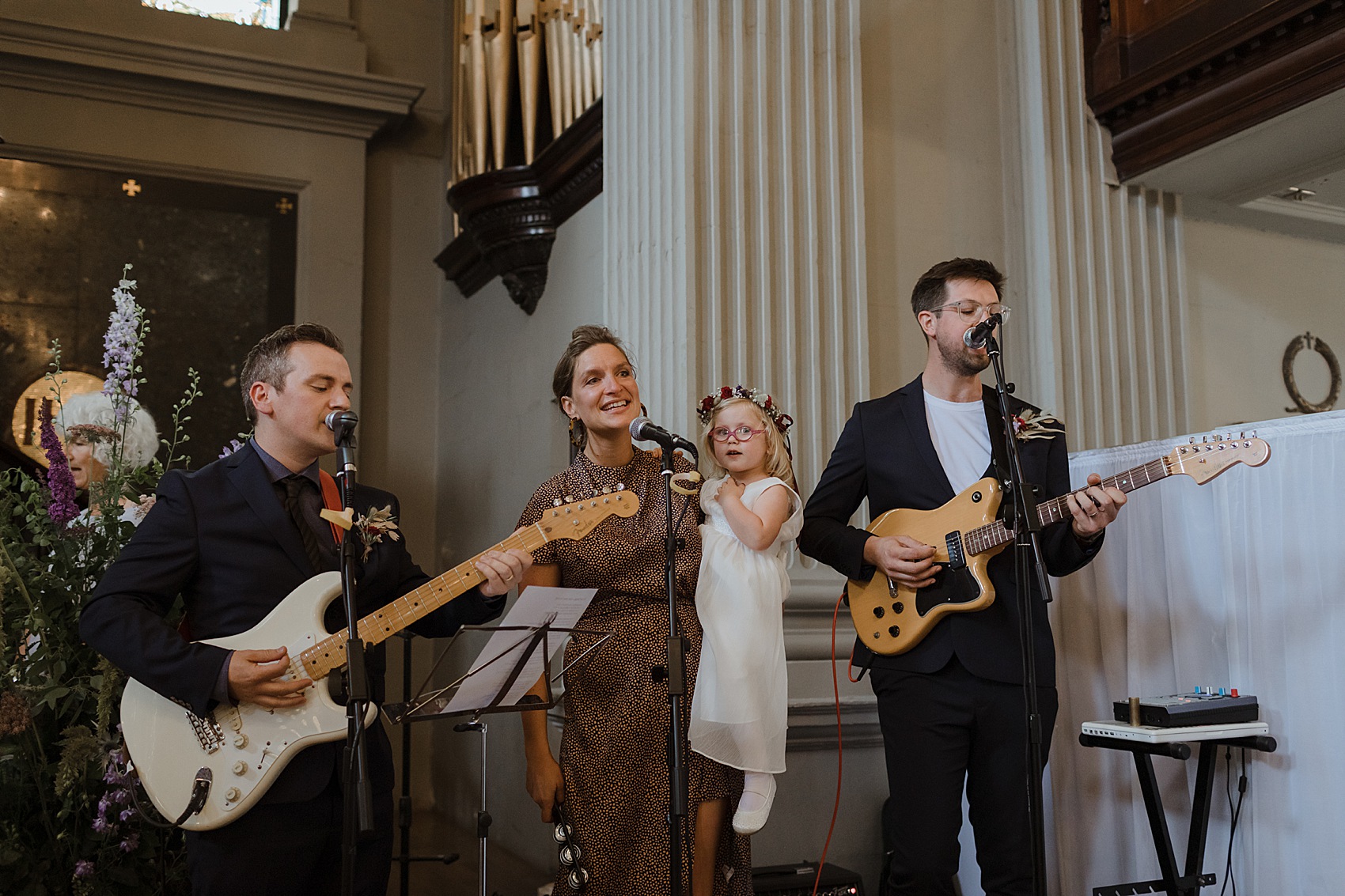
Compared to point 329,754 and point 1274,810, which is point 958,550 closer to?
point 1274,810

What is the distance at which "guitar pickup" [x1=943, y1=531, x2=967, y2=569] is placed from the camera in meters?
2.85

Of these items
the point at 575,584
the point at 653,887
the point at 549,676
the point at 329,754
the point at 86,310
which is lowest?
the point at 653,887

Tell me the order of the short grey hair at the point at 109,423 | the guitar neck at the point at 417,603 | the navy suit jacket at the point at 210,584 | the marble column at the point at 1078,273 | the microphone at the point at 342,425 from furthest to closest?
1. the marble column at the point at 1078,273
2. the short grey hair at the point at 109,423
3. the guitar neck at the point at 417,603
4. the navy suit jacket at the point at 210,584
5. the microphone at the point at 342,425

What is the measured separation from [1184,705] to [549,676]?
5.83 ft

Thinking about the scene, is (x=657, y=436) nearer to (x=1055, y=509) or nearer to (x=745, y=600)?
(x=745, y=600)

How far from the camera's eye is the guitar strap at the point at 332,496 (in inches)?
106

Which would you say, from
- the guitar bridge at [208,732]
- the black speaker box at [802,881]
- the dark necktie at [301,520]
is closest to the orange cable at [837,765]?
the black speaker box at [802,881]

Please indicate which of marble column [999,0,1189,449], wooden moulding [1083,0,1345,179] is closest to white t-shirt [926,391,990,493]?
marble column [999,0,1189,449]

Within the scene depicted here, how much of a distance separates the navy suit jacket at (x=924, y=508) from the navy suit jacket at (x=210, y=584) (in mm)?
974

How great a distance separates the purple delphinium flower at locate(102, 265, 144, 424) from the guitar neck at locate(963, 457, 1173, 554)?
2402 mm

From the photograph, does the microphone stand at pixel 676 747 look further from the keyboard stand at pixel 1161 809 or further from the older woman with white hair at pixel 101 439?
the older woman with white hair at pixel 101 439

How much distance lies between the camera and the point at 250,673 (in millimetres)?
2428

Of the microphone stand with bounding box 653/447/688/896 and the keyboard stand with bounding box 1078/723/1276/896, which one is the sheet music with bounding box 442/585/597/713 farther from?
the keyboard stand with bounding box 1078/723/1276/896

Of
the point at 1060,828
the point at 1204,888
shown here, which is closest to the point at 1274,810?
the point at 1204,888
